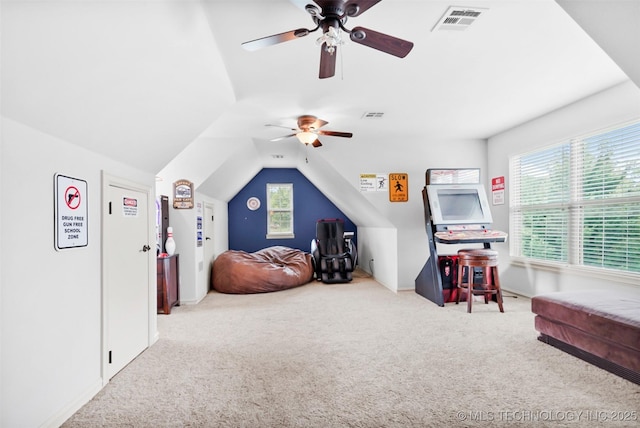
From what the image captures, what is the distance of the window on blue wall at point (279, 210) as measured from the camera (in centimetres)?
760

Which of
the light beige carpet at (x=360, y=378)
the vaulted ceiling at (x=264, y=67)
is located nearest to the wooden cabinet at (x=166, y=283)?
the light beige carpet at (x=360, y=378)

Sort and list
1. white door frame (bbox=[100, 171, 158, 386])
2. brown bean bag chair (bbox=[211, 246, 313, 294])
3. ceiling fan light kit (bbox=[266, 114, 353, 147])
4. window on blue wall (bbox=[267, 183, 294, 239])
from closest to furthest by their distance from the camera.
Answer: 1. white door frame (bbox=[100, 171, 158, 386])
2. ceiling fan light kit (bbox=[266, 114, 353, 147])
3. brown bean bag chair (bbox=[211, 246, 313, 294])
4. window on blue wall (bbox=[267, 183, 294, 239])

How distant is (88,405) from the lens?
2.05 metres

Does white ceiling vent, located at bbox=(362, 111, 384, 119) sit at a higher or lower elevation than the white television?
higher

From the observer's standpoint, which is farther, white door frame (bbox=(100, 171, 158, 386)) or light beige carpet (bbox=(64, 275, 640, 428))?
white door frame (bbox=(100, 171, 158, 386))

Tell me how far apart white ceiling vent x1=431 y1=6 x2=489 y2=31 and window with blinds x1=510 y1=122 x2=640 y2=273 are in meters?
2.38

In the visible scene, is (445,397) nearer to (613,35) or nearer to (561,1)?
(613,35)

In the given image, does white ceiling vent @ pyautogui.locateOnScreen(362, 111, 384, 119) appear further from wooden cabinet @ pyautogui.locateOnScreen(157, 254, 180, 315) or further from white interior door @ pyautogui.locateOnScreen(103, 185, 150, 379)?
wooden cabinet @ pyautogui.locateOnScreen(157, 254, 180, 315)

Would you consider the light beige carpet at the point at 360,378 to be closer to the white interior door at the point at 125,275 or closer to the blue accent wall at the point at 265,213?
the white interior door at the point at 125,275

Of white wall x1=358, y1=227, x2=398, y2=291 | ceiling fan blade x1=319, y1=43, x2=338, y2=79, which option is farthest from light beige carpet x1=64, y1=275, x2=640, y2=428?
ceiling fan blade x1=319, y1=43, x2=338, y2=79

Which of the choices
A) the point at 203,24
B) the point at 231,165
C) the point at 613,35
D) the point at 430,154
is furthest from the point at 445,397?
the point at 231,165

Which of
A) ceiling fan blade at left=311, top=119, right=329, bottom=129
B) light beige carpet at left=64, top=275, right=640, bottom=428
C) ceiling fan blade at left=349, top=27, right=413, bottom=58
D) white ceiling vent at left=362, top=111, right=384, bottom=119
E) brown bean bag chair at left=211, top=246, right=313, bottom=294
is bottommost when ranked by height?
light beige carpet at left=64, top=275, right=640, bottom=428

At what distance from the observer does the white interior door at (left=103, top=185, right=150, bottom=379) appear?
2.40m

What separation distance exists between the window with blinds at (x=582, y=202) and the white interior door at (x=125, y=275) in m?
4.65
